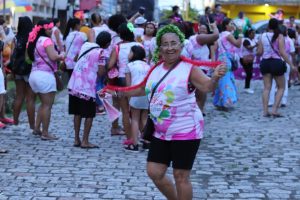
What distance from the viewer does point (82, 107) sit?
8.20m

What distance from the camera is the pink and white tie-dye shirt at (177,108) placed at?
472 cm

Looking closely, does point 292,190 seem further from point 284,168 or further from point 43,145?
point 43,145

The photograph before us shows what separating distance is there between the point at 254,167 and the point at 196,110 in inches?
106

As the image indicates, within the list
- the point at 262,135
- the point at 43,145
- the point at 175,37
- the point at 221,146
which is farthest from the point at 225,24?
the point at 175,37

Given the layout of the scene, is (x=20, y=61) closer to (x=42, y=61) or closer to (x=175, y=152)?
(x=42, y=61)

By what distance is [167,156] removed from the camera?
191 inches

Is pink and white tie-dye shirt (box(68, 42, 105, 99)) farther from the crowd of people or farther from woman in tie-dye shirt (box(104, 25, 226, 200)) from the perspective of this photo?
woman in tie-dye shirt (box(104, 25, 226, 200))

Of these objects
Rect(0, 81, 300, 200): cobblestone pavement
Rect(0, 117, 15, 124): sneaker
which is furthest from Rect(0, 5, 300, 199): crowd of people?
Rect(0, 81, 300, 200): cobblestone pavement

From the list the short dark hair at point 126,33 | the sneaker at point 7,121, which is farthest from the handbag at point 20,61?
the short dark hair at point 126,33

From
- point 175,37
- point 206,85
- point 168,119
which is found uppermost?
point 175,37

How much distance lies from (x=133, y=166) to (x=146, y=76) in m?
2.29

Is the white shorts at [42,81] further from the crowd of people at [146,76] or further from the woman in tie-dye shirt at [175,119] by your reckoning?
the woman in tie-dye shirt at [175,119]

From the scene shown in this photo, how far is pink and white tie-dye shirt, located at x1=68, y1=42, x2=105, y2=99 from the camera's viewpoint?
8.13 m

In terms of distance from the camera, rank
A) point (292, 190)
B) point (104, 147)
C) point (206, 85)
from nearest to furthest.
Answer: point (206, 85)
point (292, 190)
point (104, 147)
